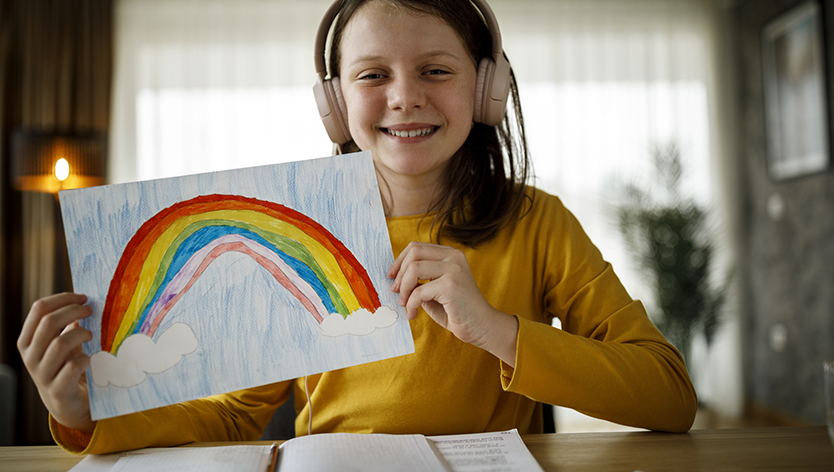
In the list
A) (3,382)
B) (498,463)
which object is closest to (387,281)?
(498,463)

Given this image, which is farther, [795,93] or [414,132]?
[795,93]

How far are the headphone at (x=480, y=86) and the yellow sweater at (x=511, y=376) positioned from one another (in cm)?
19

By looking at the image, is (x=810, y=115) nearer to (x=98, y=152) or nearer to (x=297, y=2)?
(x=297, y=2)

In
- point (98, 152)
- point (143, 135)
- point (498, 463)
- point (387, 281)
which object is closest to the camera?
point (498, 463)

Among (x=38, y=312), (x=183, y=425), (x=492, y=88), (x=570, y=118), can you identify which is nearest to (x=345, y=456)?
(x=183, y=425)

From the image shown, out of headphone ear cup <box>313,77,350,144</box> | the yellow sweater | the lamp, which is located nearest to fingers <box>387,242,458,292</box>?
the yellow sweater

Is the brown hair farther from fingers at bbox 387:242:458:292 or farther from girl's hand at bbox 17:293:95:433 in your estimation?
girl's hand at bbox 17:293:95:433

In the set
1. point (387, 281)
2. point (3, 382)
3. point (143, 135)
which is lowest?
point (3, 382)

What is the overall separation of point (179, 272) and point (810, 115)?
3219 mm

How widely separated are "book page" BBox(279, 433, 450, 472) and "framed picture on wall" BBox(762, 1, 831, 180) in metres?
2.92

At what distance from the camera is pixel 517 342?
70 cm

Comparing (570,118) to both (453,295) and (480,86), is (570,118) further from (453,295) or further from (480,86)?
(453,295)

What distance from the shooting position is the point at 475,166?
1010 mm

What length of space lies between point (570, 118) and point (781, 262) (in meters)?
1.49
